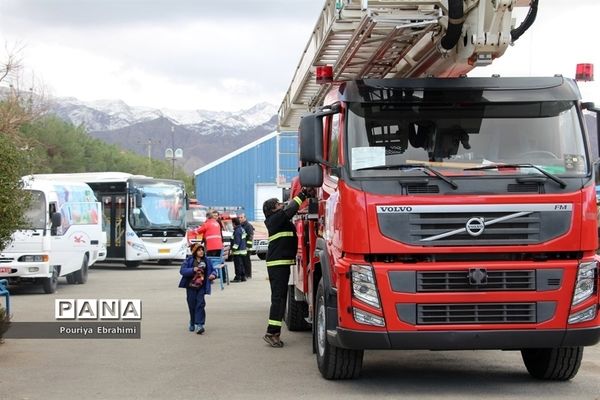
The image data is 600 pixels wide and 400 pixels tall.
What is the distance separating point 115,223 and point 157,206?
1.48 m

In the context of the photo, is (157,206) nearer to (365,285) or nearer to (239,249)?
(239,249)

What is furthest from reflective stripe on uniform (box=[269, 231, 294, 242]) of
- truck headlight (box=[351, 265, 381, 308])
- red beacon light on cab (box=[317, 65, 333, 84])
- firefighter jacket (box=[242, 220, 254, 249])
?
firefighter jacket (box=[242, 220, 254, 249])

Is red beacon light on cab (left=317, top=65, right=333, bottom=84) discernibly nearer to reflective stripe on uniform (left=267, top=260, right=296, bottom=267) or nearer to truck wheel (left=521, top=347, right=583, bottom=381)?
reflective stripe on uniform (left=267, top=260, right=296, bottom=267)

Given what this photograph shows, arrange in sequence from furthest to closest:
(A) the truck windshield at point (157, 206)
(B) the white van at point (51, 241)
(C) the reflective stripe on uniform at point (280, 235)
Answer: (A) the truck windshield at point (157, 206) < (B) the white van at point (51, 241) < (C) the reflective stripe on uniform at point (280, 235)

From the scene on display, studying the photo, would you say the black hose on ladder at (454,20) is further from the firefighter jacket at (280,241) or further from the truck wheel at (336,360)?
the firefighter jacket at (280,241)

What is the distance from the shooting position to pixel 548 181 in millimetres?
8930

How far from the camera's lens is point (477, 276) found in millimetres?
8805

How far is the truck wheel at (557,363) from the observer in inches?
383

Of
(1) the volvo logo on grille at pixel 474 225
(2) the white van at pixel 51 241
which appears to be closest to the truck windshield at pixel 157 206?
(2) the white van at pixel 51 241

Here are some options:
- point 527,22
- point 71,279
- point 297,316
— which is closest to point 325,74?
point 527,22

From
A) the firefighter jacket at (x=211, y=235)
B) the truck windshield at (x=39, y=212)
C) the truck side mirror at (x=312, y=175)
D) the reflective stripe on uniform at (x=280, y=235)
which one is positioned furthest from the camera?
the firefighter jacket at (x=211, y=235)

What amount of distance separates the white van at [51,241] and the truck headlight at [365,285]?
11407 millimetres

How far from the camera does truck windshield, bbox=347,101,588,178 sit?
29.8ft

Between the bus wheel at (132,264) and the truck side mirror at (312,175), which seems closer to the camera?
the truck side mirror at (312,175)
